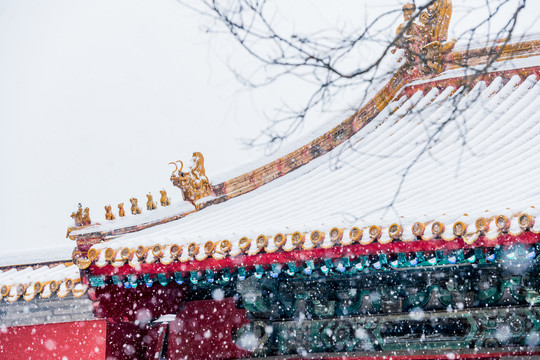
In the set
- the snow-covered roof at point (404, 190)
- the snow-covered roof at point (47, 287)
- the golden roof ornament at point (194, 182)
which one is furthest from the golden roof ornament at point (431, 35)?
the snow-covered roof at point (47, 287)

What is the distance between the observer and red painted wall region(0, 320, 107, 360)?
16.3ft

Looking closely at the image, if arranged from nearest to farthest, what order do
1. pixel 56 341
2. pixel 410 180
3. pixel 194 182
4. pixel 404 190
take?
1. pixel 404 190
2. pixel 410 180
3. pixel 56 341
4. pixel 194 182

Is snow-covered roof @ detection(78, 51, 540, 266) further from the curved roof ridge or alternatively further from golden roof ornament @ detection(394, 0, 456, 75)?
golden roof ornament @ detection(394, 0, 456, 75)

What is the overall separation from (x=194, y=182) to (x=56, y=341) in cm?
201

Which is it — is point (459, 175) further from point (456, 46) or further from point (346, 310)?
point (456, 46)

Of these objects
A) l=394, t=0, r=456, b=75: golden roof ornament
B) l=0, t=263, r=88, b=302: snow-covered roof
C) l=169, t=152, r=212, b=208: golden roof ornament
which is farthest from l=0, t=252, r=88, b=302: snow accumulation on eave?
l=394, t=0, r=456, b=75: golden roof ornament

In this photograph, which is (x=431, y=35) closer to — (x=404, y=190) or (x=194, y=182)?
(x=404, y=190)

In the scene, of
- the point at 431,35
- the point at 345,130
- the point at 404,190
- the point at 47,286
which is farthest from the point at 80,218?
the point at 431,35

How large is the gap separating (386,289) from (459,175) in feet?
3.72

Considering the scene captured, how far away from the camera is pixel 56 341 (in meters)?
5.16

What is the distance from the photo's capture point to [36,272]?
5973 mm

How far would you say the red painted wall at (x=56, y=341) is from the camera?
4.97 metres

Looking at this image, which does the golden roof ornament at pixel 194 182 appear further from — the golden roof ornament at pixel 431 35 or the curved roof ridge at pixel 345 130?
the golden roof ornament at pixel 431 35

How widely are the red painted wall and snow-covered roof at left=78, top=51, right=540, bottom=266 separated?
912 millimetres
